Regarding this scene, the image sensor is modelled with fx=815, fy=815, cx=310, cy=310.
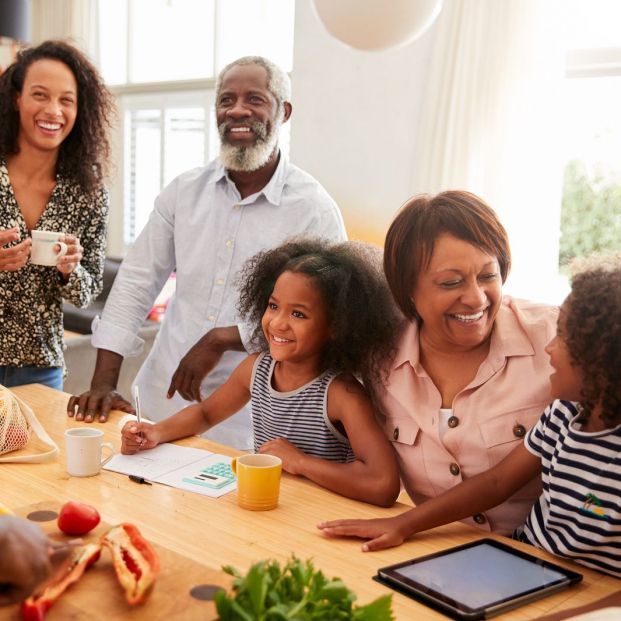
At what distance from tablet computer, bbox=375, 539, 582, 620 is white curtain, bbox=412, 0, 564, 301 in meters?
2.98

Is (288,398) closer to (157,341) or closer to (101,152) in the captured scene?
(157,341)

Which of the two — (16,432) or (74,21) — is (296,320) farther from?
(74,21)

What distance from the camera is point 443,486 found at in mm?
1857

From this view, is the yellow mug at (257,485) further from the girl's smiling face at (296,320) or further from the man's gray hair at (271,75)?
the man's gray hair at (271,75)

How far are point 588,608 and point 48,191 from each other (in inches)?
83.3

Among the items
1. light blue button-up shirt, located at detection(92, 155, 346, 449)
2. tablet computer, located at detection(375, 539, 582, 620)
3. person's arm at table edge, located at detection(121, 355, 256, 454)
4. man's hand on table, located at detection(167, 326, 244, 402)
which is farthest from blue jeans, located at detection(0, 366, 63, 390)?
tablet computer, located at detection(375, 539, 582, 620)

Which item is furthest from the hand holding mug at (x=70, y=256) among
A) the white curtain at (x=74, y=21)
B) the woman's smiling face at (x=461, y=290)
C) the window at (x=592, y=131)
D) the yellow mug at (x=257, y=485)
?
the white curtain at (x=74, y=21)

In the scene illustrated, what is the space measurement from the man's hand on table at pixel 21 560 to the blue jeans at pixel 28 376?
5.88ft

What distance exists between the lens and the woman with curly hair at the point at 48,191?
2.64 metres

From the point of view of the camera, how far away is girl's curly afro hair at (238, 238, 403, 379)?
2014 mm

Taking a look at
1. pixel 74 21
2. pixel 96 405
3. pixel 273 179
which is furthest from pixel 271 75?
pixel 74 21

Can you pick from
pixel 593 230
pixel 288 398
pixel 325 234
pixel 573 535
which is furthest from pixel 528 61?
pixel 573 535

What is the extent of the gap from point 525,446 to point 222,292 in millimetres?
1286

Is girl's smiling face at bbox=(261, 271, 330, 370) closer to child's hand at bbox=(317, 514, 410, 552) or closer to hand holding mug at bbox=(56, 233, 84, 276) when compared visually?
child's hand at bbox=(317, 514, 410, 552)
